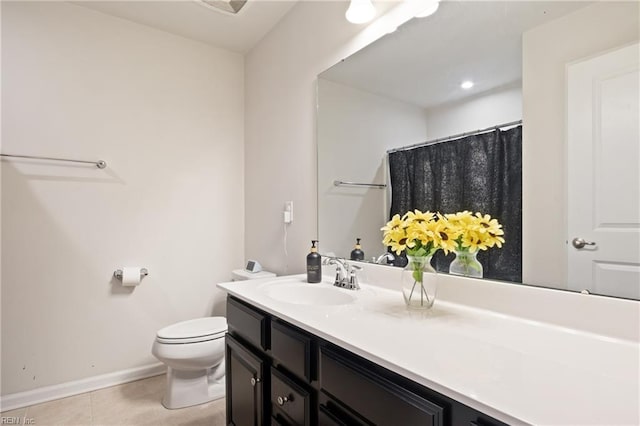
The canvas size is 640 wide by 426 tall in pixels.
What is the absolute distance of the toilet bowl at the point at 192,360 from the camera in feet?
6.08

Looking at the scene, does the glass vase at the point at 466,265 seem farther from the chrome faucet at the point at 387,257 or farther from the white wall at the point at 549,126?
the chrome faucet at the point at 387,257

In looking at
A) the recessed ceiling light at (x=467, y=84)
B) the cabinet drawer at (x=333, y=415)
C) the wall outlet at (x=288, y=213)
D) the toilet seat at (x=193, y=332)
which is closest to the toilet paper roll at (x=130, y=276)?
the toilet seat at (x=193, y=332)

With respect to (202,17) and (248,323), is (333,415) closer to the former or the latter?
(248,323)

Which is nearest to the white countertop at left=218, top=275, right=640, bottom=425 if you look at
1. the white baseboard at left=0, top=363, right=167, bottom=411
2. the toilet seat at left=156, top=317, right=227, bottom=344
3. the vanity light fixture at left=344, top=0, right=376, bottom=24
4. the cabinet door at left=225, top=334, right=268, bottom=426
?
the cabinet door at left=225, top=334, right=268, bottom=426

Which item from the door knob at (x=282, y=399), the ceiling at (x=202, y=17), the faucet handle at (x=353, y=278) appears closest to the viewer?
the door knob at (x=282, y=399)

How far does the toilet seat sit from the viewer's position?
6.12 ft

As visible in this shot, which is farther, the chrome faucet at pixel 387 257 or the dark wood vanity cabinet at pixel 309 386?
the chrome faucet at pixel 387 257

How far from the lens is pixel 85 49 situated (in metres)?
2.17

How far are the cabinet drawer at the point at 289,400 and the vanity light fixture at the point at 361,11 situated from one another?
1533mm

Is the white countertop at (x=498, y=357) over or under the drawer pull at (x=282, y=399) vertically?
over

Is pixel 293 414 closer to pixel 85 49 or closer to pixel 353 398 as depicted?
pixel 353 398

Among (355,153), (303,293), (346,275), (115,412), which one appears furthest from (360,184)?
(115,412)

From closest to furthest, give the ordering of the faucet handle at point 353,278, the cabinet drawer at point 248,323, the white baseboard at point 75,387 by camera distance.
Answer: the cabinet drawer at point 248,323 < the faucet handle at point 353,278 < the white baseboard at point 75,387

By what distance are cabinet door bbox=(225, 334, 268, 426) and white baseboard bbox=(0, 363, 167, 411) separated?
1094mm
